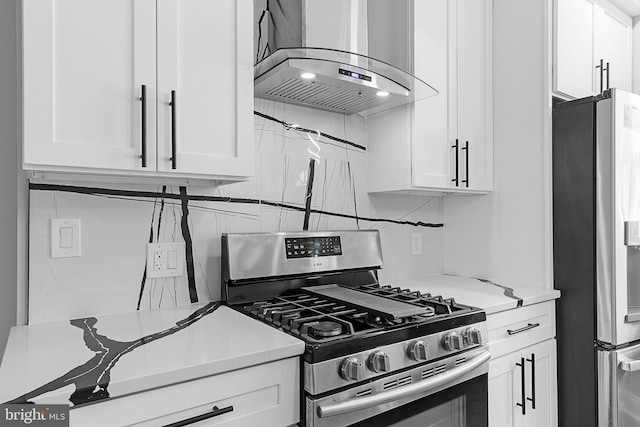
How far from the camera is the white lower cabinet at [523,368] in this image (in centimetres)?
171

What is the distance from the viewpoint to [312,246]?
6.00 feet

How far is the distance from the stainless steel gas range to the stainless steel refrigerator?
2.14 feet

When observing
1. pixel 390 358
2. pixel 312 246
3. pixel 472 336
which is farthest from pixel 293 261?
pixel 472 336

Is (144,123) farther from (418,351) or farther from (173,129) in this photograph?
(418,351)

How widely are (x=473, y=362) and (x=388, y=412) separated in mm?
399

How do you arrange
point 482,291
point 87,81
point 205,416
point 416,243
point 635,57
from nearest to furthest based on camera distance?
1. point 205,416
2. point 87,81
3. point 482,291
4. point 416,243
5. point 635,57

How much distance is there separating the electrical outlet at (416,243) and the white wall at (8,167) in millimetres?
1798

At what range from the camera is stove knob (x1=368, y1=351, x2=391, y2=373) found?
3.95 ft

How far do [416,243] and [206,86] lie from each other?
1484mm

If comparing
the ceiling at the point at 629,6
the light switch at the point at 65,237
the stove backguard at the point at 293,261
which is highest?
the ceiling at the point at 629,6

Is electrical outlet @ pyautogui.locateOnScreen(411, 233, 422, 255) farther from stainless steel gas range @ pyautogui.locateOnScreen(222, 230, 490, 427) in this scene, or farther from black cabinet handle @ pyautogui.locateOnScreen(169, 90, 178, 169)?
black cabinet handle @ pyautogui.locateOnScreen(169, 90, 178, 169)

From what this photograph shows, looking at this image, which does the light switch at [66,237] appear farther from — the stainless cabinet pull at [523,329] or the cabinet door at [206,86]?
the stainless cabinet pull at [523,329]

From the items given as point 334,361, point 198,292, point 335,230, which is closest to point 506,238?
point 335,230

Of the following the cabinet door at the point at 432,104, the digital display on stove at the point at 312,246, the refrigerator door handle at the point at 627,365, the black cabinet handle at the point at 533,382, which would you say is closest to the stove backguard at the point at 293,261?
the digital display on stove at the point at 312,246
